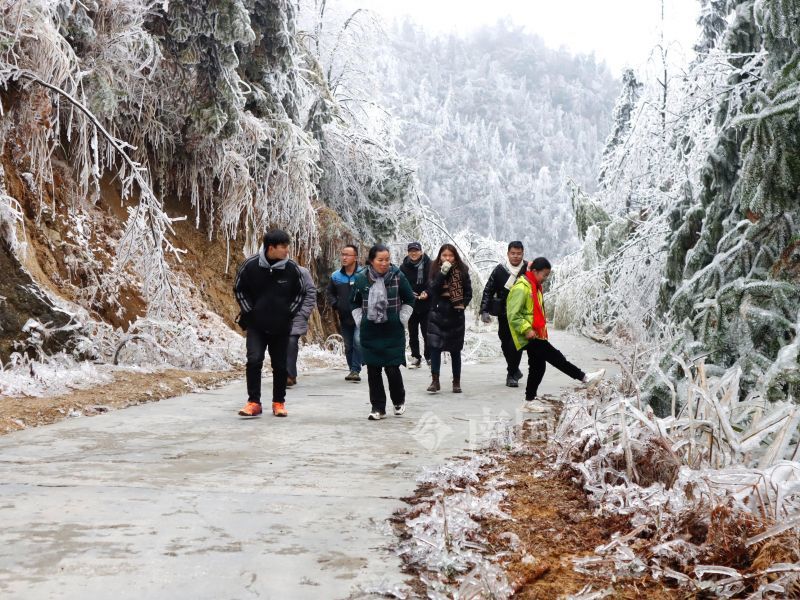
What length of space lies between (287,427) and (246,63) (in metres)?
8.71

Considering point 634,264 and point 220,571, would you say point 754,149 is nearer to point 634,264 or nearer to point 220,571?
point 220,571

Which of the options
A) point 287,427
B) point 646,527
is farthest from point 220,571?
point 287,427

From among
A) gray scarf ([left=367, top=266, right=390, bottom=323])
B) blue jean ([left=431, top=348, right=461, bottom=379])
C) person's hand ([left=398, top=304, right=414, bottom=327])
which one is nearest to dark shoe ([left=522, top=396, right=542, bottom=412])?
blue jean ([left=431, top=348, right=461, bottom=379])

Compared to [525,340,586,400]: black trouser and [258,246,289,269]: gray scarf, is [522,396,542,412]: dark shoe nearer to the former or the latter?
[525,340,586,400]: black trouser

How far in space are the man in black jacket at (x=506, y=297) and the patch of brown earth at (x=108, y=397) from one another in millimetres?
3707

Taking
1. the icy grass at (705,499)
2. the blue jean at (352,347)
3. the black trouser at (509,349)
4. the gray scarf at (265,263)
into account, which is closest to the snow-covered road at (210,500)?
the icy grass at (705,499)

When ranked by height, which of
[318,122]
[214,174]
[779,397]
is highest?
[318,122]

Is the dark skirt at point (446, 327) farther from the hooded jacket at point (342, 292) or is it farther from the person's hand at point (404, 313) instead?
the person's hand at point (404, 313)

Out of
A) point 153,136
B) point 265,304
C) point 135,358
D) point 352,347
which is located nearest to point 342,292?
point 352,347

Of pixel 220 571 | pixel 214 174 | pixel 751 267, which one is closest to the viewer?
pixel 220 571

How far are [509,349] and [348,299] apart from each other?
2342 mm

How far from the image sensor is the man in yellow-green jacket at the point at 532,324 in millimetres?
8328

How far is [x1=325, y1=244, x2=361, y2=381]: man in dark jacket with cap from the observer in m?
10.5

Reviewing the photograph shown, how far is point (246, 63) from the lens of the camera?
13.3 meters
